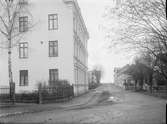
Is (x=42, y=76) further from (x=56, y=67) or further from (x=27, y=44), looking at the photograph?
(x=27, y=44)

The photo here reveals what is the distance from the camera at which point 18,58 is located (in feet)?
107

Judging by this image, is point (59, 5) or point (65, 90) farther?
point (59, 5)

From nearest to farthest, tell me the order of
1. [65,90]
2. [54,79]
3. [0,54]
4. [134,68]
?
[65,90] < [54,79] < [0,54] < [134,68]

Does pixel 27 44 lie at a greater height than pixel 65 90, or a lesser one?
greater

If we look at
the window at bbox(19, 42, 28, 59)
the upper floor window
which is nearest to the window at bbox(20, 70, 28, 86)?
the window at bbox(19, 42, 28, 59)

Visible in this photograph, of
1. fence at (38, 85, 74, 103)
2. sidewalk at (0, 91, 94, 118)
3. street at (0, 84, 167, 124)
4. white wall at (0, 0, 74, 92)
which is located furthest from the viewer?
white wall at (0, 0, 74, 92)

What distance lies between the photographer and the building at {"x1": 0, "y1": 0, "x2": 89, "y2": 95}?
31125 mm

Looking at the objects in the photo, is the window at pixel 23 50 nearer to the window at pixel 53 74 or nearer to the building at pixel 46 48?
the building at pixel 46 48

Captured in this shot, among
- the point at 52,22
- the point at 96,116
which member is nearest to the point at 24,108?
the point at 96,116

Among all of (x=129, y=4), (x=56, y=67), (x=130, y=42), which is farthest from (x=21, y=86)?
(x=129, y=4)

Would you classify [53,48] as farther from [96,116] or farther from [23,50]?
[96,116]

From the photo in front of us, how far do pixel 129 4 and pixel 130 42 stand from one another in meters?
4.33

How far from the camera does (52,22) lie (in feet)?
105

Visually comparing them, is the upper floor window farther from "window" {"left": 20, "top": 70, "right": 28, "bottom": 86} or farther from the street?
the street
